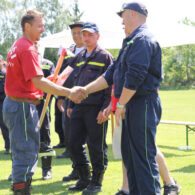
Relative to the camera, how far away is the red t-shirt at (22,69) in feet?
13.4

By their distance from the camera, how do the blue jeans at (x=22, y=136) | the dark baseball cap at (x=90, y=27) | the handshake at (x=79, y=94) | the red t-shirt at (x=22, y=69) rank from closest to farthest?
1. the red t-shirt at (x=22, y=69)
2. the blue jeans at (x=22, y=136)
3. the handshake at (x=79, y=94)
4. the dark baseball cap at (x=90, y=27)

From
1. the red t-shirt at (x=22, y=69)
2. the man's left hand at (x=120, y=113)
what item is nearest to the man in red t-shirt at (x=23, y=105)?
the red t-shirt at (x=22, y=69)

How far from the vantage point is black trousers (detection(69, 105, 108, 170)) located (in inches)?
202

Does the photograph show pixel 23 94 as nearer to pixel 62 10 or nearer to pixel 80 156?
pixel 80 156

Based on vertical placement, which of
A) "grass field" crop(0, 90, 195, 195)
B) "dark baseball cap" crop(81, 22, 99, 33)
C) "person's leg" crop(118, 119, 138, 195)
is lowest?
"grass field" crop(0, 90, 195, 195)

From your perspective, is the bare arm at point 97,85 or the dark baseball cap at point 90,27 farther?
the dark baseball cap at point 90,27

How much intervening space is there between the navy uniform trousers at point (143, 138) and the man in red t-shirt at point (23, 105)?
1086 mm

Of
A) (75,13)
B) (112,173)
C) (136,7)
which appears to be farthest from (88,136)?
(75,13)

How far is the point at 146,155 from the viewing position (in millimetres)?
3816

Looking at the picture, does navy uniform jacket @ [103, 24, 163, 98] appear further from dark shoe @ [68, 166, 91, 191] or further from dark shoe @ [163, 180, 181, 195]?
dark shoe @ [68, 166, 91, 191]

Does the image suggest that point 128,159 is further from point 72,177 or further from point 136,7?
point 72,177

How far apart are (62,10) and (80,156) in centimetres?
4598

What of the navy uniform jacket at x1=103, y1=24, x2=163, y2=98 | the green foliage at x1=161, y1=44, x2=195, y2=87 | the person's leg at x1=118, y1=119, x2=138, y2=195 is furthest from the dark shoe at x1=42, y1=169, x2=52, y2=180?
the green foliage at x1=161, y1=44, x2=195, y2=87

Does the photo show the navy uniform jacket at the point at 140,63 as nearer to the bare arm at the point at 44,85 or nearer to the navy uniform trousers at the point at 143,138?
the navy uniform trousers at the point at 143,138
